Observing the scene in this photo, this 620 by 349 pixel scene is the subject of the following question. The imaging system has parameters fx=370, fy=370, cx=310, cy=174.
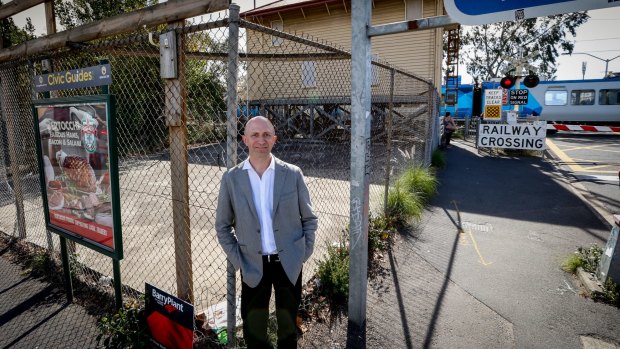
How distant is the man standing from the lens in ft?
7.71

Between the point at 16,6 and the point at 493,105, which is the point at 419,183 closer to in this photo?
the point at 16,6

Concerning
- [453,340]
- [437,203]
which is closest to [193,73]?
[437,203]

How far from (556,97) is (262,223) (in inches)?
1117

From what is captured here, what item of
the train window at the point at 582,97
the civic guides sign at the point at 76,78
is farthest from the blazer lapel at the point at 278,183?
the train window at the point at 582,97

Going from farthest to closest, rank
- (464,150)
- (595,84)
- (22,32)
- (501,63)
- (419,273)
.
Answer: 1. (501,63)
2. (595,84)
3. (22,32)
4. (464,150)
5. (419,273)

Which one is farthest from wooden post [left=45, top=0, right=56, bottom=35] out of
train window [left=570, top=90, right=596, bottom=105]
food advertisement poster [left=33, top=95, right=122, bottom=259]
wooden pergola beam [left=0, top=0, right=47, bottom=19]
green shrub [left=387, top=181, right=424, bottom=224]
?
train window [left=570, top=90, right=596, bottom=105]

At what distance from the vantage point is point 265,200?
94.2 inches

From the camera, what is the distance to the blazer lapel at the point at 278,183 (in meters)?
2.35

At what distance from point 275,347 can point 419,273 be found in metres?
2.20

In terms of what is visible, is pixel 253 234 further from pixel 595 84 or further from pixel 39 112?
pixel 595 84

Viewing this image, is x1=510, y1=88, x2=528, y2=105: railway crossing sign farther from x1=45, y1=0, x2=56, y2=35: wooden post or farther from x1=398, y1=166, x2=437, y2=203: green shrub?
x1=45, y1=0, x2=56, y2=35: wooden post

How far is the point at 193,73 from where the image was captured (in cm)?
1320

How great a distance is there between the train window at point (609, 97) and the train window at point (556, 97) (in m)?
1.82

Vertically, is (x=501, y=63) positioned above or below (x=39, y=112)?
above
